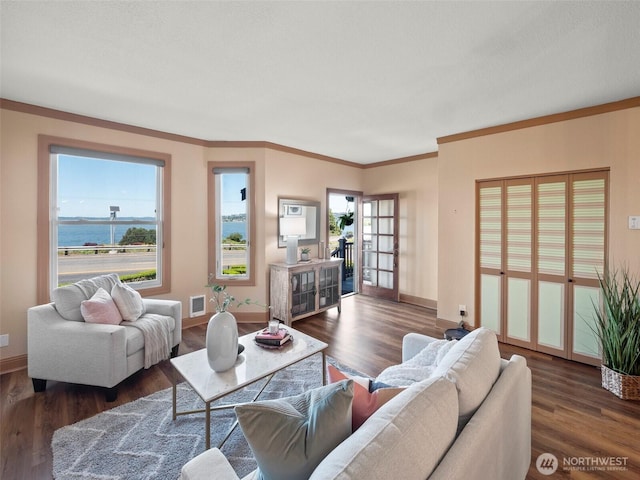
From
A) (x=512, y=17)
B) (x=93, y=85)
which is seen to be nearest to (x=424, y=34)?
A: (x=512, y=17)

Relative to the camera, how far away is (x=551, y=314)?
3096 mm

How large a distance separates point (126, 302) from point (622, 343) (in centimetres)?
425

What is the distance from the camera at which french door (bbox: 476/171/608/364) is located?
288cm

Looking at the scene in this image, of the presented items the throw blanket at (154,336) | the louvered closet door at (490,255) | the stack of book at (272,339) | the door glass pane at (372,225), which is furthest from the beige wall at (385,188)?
the stack of book at (272,339)

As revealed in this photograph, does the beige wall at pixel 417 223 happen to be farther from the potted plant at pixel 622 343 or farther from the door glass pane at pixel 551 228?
the potted plant at pixel 622 343

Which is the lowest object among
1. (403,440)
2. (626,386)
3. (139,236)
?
(626,386)

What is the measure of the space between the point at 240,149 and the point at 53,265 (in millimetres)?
2450

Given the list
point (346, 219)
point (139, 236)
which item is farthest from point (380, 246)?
point (139, 236)

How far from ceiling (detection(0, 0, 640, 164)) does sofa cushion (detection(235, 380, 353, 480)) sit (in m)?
1.85

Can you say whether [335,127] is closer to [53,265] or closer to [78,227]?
[78,227]

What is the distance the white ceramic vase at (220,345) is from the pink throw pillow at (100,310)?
1279 millimetres

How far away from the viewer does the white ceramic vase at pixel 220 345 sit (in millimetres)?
1845

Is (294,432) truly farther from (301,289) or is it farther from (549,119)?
(549,119)

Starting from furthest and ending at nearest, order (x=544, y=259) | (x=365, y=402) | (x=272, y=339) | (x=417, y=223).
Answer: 1. (x=417, y=223)
2. (x=544, y=259)
3. (x=272, y=339)
4. (x=365, y=402)
